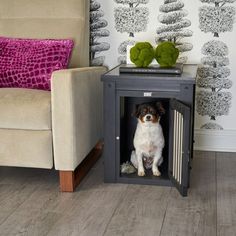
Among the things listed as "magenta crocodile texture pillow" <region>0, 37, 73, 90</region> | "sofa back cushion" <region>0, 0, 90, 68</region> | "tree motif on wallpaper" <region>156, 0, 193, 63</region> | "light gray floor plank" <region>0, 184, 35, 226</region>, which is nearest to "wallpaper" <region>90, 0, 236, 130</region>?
"tree motif on wallpaper" <region>156, 0, 193, 63</region>

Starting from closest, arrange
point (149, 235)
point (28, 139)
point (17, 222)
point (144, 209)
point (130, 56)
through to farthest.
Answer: point (149, 235), point (17, 222), point (144, 209), point (28, 139), point (130, 56)

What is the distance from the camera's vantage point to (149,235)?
1.58 metres

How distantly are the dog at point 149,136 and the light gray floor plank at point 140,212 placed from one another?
138mm

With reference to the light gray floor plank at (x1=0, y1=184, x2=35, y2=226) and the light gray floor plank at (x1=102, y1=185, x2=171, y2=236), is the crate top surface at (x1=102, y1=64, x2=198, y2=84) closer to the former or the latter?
the light gray floor plank at (x1=102, y1=185, x2=171, y2=236)

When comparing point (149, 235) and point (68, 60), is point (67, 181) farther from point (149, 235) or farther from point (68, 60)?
point (68, 60)

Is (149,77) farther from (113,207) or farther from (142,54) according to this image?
(113,207)

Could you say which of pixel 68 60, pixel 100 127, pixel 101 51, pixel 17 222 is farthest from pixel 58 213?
pixel 101 51

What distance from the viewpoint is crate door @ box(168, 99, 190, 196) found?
1828mm

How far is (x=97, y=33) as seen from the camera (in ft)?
8.39

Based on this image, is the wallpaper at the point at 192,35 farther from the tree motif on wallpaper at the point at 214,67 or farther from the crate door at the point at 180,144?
the crate door at the point at 180,144

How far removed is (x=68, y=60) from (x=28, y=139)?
0.57m

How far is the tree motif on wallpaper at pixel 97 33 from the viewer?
2.53 metres

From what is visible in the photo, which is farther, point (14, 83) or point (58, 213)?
point (14, 83)

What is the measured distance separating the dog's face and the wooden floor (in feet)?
1.06
